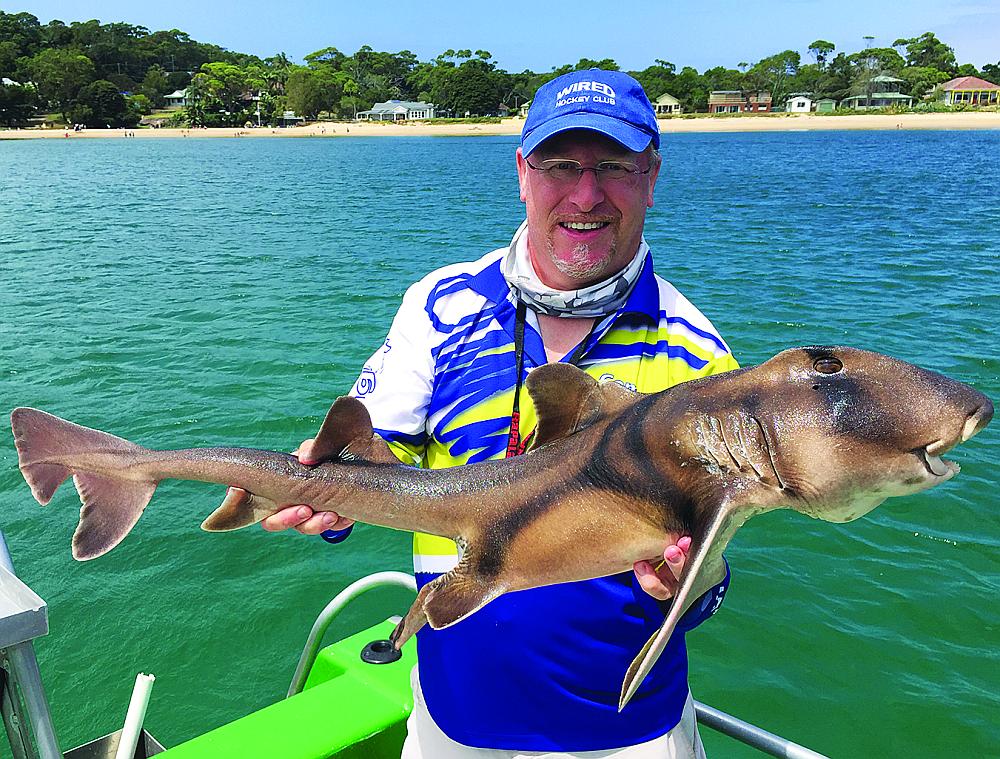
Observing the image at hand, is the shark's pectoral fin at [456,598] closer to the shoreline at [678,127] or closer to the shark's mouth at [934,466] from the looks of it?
the shark's mouth at [934,466]

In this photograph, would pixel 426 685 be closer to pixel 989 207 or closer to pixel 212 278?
pixel 212 278

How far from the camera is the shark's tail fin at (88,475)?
2.88m

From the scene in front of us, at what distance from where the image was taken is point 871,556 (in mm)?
8805

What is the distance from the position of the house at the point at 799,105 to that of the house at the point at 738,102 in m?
5.55

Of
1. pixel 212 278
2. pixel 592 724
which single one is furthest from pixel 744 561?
pixel 212 278

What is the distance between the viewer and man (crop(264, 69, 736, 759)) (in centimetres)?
298

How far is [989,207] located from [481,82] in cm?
13883

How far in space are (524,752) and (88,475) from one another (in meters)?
1.87

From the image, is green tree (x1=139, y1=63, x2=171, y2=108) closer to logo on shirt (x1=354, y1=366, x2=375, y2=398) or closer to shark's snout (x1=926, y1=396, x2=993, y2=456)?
logo on shirt (x1=354, y1=366, x2=375, y2=398)

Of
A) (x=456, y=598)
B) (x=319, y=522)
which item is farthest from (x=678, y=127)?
(x=456, y=598)

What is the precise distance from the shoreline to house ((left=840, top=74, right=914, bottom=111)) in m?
16.6

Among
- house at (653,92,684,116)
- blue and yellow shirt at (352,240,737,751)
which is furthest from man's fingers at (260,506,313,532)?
house at (653,92,684,116)

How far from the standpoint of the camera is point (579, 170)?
131 inches

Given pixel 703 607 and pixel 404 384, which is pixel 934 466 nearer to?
pixel 703 607
